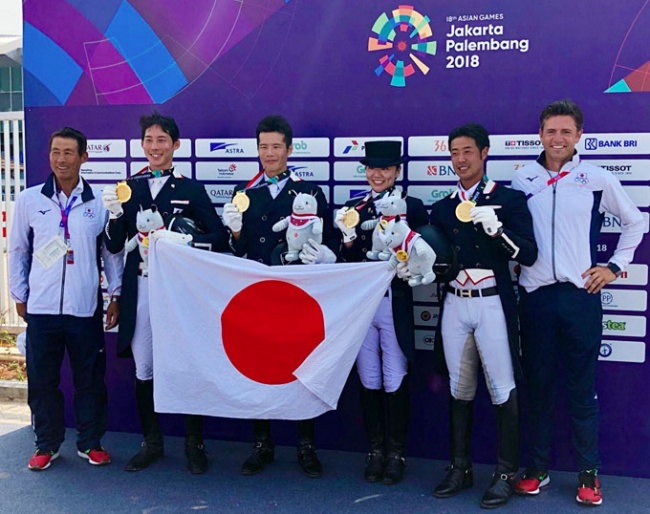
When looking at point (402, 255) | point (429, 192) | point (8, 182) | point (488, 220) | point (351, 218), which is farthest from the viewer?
point (8, 182)

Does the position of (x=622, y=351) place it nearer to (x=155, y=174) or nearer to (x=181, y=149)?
(x=155, y=174)

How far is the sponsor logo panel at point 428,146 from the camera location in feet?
12.7

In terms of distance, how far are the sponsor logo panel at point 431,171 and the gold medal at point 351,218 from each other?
714 mm

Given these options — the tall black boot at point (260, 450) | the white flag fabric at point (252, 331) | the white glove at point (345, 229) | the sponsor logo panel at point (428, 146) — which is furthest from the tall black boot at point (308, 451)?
the sponsor logo panel at point (428, 146)

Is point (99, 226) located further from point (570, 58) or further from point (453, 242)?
point (570, 58)

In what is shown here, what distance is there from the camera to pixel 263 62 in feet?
13.5

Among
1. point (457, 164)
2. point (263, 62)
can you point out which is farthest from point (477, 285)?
point (263, 62)

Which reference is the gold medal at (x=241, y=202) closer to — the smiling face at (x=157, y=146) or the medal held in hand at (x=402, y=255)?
the smiling face at (x=157, y=146)

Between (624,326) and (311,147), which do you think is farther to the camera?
(311,147)

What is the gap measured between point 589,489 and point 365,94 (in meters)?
2.46

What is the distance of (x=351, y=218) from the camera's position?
3.37 metres

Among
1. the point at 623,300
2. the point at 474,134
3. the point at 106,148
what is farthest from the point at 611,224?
the point at 106,148

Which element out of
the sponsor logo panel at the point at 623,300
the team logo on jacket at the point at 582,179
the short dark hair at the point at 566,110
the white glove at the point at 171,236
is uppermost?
the short dark hair at the point at 566,110

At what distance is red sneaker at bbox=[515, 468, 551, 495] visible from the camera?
3.48 metres
